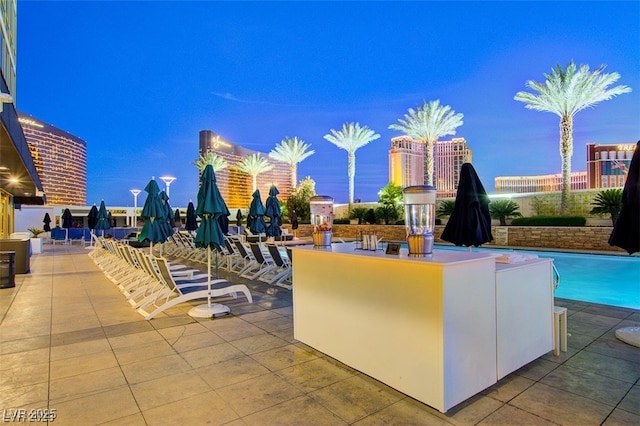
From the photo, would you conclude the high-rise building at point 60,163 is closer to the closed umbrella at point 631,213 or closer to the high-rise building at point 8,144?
the high-rise building at point 8,144

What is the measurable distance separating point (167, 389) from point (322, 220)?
2.31 meters

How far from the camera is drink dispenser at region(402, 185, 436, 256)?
9.82 ft

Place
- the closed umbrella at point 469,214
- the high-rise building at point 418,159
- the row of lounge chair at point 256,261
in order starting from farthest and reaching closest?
the high-rise building at point 418,159
the row of lounge chair at point 256,261
the closed umbrella at point 469,214

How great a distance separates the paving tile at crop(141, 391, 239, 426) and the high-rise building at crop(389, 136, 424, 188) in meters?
30.1

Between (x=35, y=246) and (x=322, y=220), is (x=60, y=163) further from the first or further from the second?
(x=322, y=220)

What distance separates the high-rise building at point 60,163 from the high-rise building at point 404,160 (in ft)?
158

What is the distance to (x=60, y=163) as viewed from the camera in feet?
202

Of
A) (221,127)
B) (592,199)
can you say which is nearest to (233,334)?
(592,199)

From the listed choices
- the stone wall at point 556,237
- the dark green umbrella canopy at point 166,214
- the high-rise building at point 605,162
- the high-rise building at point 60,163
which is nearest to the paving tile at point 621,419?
the dark green umbrella canopy at point 166,214

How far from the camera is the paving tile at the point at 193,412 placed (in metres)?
2.47

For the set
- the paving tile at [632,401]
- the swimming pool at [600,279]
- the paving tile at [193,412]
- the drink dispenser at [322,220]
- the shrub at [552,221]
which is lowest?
the swimming pool at [600,279]

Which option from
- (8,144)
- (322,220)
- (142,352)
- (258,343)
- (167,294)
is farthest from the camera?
(8,144)

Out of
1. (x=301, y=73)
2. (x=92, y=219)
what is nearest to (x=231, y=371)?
(x=92, y=219)

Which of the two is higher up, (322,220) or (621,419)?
(322,220)
